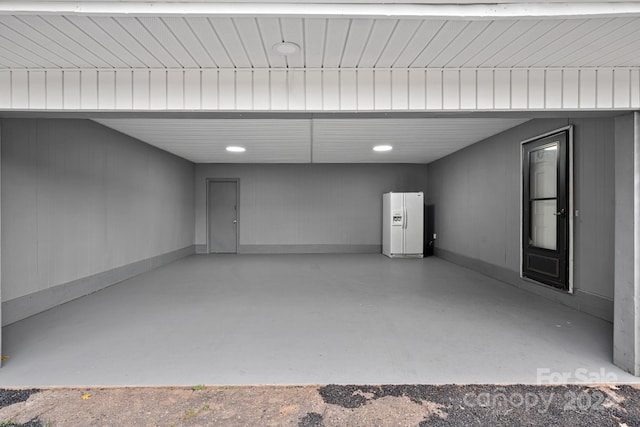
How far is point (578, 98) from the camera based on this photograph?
2.36 meters

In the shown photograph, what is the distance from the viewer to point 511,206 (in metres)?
5.02

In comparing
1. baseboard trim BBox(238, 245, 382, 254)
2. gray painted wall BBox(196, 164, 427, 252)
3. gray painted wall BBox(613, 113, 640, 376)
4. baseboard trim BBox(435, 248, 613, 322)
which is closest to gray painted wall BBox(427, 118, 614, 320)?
baseboard trim BBox(435, 248, 613, 322)

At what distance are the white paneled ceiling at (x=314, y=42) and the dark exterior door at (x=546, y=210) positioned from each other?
1945mm

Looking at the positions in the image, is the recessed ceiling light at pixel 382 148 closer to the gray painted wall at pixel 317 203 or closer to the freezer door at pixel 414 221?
the freezer door at pixel 414 221

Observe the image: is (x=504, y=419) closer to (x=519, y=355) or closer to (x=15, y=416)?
(x=519, y=355)

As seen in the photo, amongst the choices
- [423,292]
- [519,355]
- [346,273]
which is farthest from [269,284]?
[519,355]

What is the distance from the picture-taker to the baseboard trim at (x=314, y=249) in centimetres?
856

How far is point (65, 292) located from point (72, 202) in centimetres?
113

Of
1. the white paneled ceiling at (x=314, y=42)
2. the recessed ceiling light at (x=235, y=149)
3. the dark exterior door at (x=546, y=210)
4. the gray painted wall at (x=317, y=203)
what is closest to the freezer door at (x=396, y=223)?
the gray painted wall at (x=317, y=203)

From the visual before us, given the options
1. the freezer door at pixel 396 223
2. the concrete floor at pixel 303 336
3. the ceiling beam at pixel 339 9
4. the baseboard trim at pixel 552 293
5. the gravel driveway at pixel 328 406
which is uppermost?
the ceiling beam at pixel 339 9

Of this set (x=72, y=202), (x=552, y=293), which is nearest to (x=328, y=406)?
(x=552, y=293)

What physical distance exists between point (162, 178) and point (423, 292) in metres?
5.46

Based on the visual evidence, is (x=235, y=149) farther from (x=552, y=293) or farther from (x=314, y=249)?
(x=552, y=293)

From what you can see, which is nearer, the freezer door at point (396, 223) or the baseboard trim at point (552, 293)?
the baseboard trim at point (552, 293)
